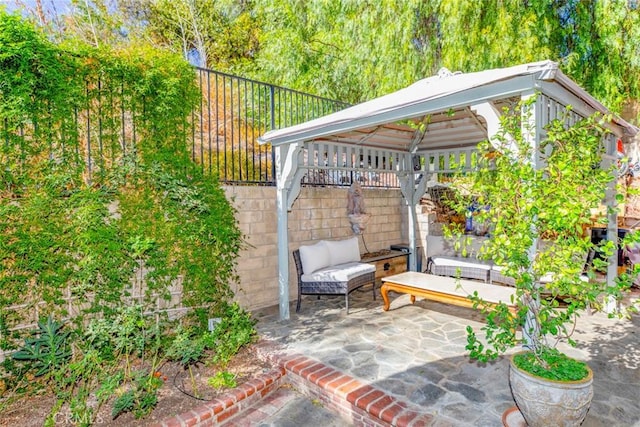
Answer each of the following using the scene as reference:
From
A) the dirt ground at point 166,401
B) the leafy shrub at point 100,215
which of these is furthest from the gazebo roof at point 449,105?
the dirt ground at point 166,401

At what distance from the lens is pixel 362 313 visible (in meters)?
4.93

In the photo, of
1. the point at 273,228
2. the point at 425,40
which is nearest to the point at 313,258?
the point at 273,228

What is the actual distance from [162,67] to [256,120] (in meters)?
2.10

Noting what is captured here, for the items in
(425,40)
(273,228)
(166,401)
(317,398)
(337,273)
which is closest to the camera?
(166,401)

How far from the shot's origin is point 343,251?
564cm

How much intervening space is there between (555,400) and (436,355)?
149 centimetres

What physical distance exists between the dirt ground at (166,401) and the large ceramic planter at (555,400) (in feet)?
7.38

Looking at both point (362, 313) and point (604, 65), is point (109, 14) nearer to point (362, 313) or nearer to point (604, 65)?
point (362, 313)

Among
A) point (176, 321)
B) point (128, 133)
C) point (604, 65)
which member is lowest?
point (176, 321)

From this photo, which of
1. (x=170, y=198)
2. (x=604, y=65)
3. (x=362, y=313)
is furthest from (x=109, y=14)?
(x=604, y=65)

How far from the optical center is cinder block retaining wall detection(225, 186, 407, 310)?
5074 millimetres

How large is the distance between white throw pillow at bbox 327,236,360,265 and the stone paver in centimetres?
72

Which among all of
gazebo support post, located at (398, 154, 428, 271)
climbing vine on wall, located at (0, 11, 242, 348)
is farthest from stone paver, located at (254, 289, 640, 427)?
gazebo support post, located at (398, 154, 428, 271)

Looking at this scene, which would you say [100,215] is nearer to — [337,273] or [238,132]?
[238,132]
